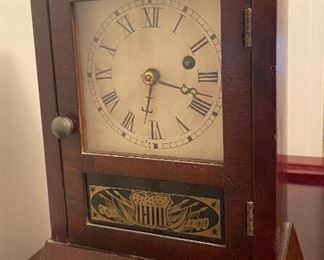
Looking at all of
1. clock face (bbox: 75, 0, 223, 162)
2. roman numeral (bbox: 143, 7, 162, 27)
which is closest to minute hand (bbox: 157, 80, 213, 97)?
clock face (bbox: 75, 0, 223, 162)

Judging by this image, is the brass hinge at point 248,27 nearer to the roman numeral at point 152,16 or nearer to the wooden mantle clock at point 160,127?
the wooden mantle clock at point 160,127

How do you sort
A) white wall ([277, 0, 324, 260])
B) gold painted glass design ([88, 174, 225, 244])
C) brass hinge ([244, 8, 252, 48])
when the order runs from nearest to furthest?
brass hinge ([244, 8, 252, 48]), gold painted glass design ([88, 174, 225, 244]), white wall ([277, 0, 324, 260])

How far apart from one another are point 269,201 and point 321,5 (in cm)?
65

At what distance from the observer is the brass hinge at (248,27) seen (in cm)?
64

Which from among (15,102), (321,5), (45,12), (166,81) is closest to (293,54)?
(321,5)

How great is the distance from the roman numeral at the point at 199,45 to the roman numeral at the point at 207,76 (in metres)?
0.04

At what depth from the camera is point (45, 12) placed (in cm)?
79

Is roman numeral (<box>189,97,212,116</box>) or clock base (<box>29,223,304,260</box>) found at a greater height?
roman numeral (<box>189,97,212,116</box>)

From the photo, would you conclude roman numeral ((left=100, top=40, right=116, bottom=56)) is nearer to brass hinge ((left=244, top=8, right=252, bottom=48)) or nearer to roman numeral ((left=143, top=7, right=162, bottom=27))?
roman numeral ((left=143, top=7, right=162, bottom=27))

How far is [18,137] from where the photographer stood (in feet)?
4.20

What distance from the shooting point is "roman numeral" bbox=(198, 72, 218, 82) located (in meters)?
0.71

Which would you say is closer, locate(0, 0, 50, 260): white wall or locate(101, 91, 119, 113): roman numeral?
locate(101, 91, 119, 113): roman numeral

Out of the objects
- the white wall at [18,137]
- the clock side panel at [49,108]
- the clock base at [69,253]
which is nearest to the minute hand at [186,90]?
the clock side panel at [49,108]

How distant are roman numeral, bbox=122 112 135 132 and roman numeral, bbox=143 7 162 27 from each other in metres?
0.16
